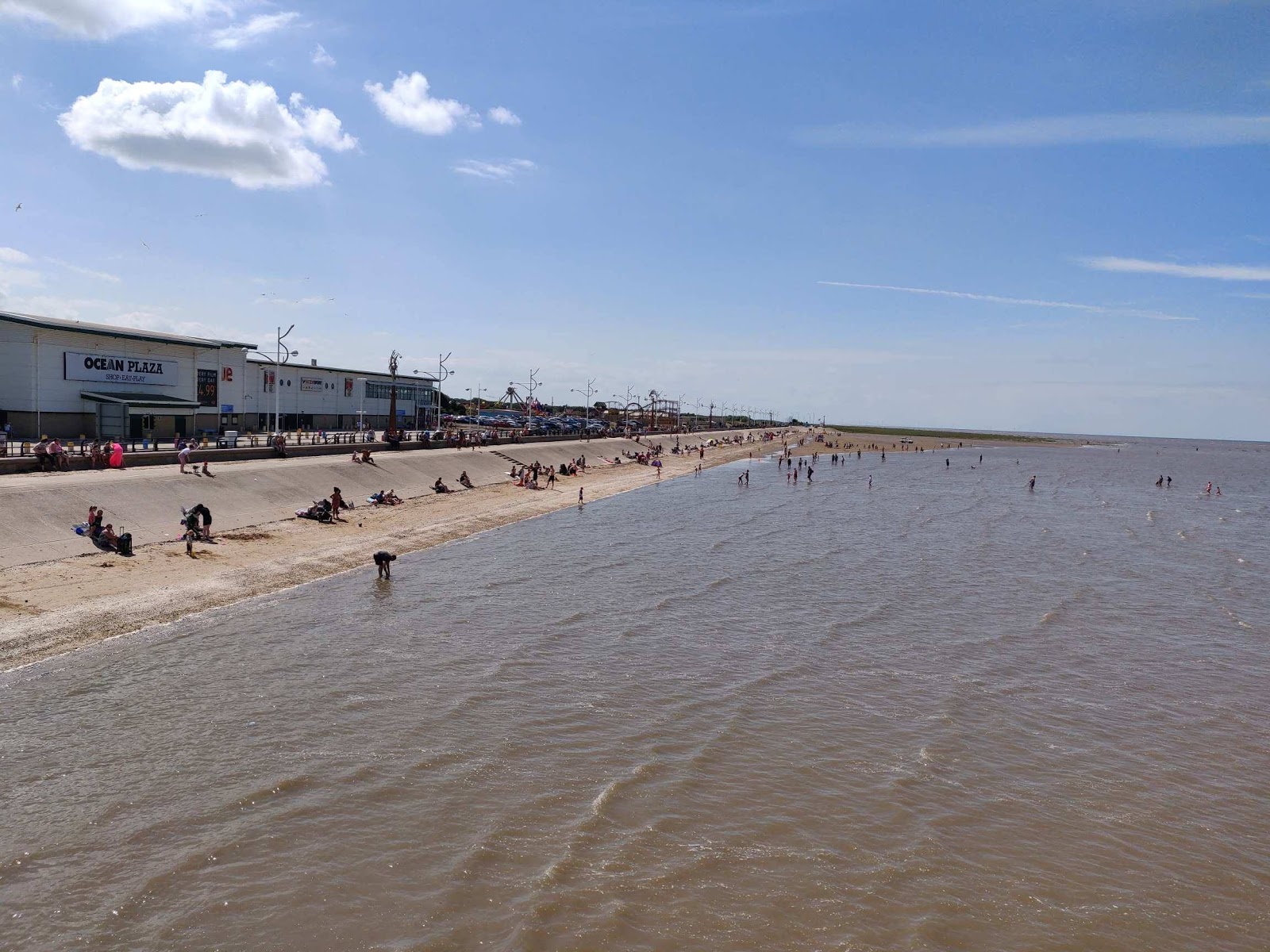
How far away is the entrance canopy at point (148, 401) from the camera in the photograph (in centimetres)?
4653

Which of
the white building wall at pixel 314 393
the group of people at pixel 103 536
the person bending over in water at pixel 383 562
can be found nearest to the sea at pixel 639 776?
the person bending over in water at pixel 383 562

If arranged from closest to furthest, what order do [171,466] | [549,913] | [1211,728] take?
[549,913] → [1211,728] → [171,466]

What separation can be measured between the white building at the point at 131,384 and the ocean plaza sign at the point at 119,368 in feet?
0.16

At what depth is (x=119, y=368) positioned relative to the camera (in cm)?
4909

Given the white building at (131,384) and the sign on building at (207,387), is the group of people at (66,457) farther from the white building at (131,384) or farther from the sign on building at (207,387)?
the sign on building at (207,387)

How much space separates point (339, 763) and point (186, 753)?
7.84 feet

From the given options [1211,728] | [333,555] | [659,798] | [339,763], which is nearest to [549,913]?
[659,798]

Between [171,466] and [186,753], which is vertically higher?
[171,466]

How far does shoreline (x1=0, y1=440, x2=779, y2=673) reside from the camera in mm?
17719

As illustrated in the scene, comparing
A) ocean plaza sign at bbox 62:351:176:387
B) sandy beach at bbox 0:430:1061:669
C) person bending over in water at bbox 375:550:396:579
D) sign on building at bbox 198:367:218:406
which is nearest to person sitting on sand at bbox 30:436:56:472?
sandy beach at bbox 0:430:1061:669

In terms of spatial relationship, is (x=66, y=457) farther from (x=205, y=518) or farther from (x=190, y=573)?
(x=190, y=573)

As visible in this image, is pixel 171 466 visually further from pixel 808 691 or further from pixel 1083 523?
pixel 1083 523

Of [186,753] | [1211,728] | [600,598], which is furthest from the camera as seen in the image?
[600,598]

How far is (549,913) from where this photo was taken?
8906mm
